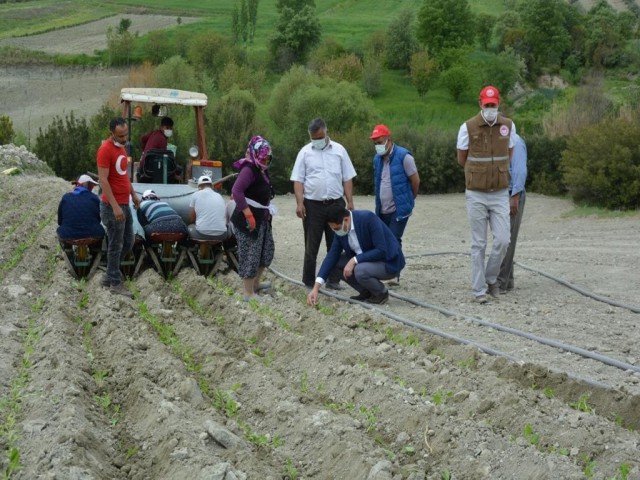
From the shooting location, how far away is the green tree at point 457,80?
6788 cm

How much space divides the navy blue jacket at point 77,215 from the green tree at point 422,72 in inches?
2338

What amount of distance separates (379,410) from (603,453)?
1.69 m

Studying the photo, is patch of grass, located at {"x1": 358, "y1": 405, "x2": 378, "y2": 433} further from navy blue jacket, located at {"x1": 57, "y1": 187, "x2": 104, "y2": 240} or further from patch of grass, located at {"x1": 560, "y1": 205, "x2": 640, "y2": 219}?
patch of grass, located at {"x1": 560, "y1": 205, "x2": 640, "y2": 219}

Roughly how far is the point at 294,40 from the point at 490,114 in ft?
232

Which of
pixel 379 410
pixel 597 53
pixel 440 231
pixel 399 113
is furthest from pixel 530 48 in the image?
pixel 379 410

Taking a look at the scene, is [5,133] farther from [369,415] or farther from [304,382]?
[369,415]

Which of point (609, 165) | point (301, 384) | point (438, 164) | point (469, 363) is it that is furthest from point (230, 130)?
point (301, 384)

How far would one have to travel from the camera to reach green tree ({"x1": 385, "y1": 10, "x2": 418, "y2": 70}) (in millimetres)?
79000

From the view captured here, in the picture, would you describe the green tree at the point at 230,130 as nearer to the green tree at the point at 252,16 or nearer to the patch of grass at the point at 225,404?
the patch of grass at the point at 225,404

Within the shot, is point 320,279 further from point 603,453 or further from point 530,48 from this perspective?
point 530,48

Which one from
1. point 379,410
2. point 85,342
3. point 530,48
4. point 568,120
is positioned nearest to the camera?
point 379,410

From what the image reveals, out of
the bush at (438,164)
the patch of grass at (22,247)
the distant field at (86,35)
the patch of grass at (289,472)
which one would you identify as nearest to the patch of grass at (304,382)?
the patch of grass at (289,472)

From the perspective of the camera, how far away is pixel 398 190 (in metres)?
11.9

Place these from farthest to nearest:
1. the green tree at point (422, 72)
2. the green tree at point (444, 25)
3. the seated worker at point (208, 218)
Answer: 1. the green tree at point (444, 25)
2. the green tree at point (422, 72)
3. the seated worker at point (208, 218)
